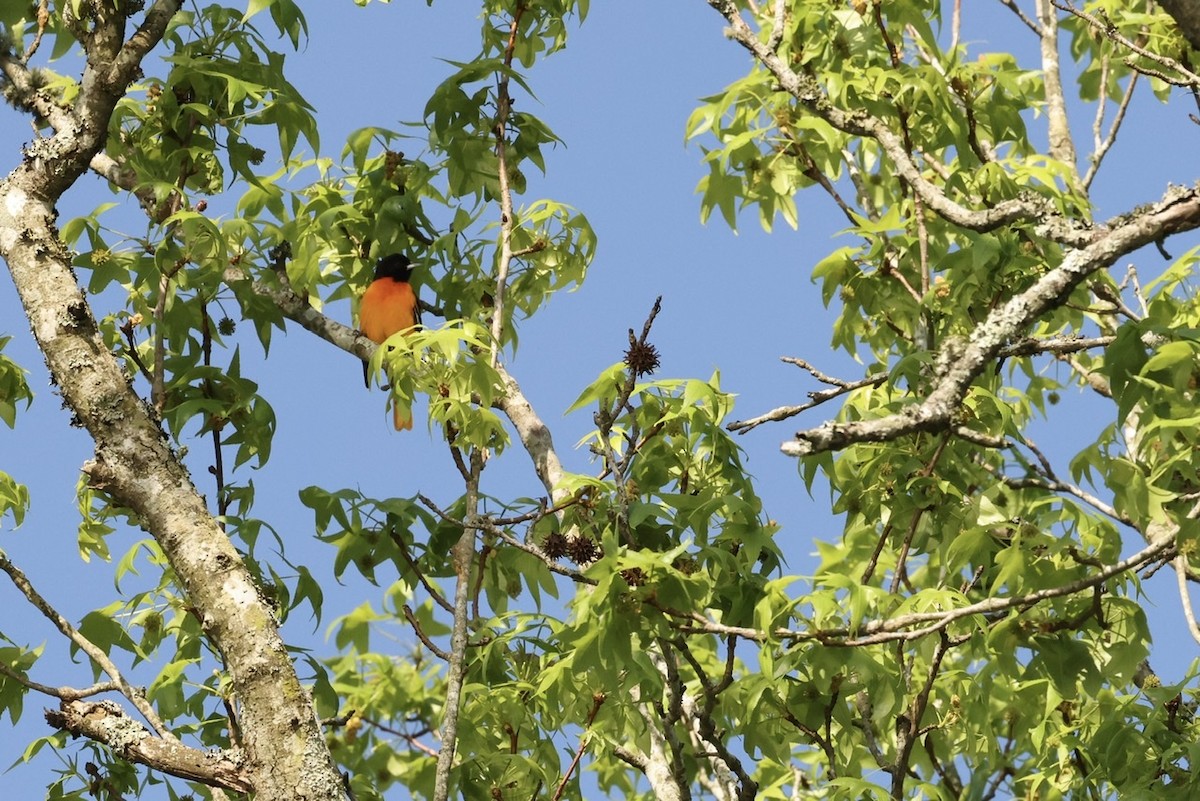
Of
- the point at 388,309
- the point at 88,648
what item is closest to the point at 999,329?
the point at 88,648

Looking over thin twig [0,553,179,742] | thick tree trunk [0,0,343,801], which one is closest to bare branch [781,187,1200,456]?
thick tree trunk [0,0,343,801]

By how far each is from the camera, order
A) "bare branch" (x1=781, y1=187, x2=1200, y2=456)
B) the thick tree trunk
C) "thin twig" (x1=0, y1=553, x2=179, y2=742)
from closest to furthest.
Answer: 1. "bare branch" (x1=781, y1=187, x2=1200, y2=456)
2. the thick tree trunk
3. "thin twig" (x1=0, y1=553, x2=179, y2=742)

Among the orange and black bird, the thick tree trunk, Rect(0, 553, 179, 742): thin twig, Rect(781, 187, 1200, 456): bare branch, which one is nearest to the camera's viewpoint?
Rect(781, 187, 1200, 456): bare branch

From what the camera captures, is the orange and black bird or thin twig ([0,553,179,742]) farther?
the orange and black bird

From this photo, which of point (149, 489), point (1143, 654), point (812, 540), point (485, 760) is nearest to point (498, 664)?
point (485, 760)

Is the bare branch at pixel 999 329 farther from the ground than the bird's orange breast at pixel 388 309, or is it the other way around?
the bird's orange breast at pixel 388 309

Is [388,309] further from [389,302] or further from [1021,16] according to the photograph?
[1021,16]

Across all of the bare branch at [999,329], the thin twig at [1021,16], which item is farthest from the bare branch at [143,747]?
the thin twig at [1021,16]

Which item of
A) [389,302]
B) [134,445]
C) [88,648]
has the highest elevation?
[389,302]

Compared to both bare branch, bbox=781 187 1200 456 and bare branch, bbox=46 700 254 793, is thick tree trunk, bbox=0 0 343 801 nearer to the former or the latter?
bare branch, bbox=46 700 254 793

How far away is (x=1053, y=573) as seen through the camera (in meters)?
4.55

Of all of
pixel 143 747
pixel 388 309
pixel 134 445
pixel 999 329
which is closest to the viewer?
pixel 999 329

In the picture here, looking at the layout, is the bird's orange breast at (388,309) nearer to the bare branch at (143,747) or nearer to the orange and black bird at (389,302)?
the orange and black bird at (389,302)

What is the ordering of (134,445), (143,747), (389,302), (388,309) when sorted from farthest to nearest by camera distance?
(388,309), (389,302), (134,445), (143,747)
